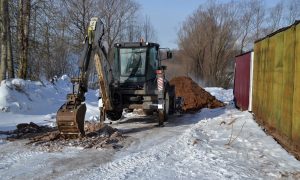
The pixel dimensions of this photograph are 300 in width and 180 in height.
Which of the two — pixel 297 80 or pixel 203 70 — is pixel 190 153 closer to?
pixel 297 80

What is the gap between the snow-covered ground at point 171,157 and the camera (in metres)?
8.08

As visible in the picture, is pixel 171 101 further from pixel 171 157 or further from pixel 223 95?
pixel 223 95

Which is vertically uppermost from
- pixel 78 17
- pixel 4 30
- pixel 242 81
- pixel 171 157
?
pixel 78 17

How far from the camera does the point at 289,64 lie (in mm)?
10062

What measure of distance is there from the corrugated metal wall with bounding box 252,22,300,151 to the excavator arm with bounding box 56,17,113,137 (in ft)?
15.8

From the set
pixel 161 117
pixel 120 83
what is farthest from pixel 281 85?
pixel 120 83

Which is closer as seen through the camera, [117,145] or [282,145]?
[282,145]

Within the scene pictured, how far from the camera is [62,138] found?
11.8 meters

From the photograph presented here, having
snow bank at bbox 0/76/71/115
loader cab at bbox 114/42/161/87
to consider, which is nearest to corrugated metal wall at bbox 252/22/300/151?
loader cab at bbox 114/42/161/87

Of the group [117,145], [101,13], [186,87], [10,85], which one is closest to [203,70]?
[101,13]

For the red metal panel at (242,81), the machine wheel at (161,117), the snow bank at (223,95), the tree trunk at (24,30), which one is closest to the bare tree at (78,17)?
the snow bank at (223,95)

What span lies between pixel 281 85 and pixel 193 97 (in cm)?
1222

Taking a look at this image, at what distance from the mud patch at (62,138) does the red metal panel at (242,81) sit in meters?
6.95

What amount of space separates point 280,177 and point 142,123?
8.82 meters
